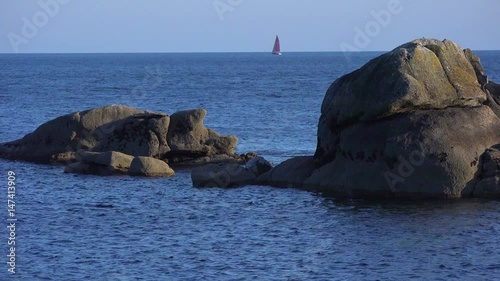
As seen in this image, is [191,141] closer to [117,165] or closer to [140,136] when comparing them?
[140,136]

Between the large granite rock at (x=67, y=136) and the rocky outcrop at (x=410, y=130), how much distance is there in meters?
14.1

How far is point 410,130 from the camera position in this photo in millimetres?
38500

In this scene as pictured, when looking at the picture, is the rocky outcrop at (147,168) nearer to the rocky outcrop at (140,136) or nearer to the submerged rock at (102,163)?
the submerged rock at (102,163)

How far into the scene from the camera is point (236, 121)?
240ft

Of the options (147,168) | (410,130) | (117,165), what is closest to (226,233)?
(410,130)

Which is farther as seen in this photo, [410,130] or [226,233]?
[410,130]

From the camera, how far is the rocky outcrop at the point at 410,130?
123 feet

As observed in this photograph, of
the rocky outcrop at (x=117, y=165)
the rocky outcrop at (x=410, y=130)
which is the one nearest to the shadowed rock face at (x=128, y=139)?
the rocky outcrop at (x=117, y=165)

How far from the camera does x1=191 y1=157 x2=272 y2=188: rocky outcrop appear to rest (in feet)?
139

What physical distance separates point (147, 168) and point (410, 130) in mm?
13463

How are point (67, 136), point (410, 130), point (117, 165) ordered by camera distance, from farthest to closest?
point (67, 136), point (117, 165), point (410, 130)

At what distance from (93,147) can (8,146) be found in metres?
5.78

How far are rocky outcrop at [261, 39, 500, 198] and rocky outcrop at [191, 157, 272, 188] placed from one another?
1.70 meters

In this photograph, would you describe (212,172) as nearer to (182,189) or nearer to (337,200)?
(182,189)
